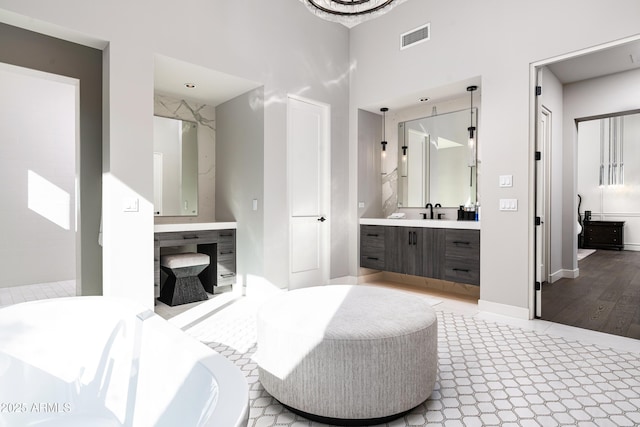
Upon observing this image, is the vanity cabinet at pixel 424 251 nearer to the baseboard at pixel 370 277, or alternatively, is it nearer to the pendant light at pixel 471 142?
the baseboard at pixel 370 277

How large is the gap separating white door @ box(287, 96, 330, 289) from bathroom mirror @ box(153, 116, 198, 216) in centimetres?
130

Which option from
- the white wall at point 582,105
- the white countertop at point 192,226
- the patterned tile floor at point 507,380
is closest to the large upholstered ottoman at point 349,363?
the patterned tile floor at point 507,380

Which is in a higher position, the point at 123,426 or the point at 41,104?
the point at 41,104

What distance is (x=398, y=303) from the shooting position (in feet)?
6.90

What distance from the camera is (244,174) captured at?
165 inches

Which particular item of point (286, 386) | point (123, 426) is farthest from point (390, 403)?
point (123, 426)

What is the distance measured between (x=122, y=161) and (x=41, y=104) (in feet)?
9.47

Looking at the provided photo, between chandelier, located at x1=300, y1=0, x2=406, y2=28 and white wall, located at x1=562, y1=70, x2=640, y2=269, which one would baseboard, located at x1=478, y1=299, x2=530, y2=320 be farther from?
chandelier, located at x1=300, y1=0, x2=406, y2=28

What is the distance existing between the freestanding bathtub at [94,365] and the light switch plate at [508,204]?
119 inches

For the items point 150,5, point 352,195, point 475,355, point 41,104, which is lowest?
point 475,355

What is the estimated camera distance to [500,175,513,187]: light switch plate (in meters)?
3.29

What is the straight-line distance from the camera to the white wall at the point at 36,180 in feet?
14.5

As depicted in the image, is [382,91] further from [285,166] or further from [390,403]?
[390,403]

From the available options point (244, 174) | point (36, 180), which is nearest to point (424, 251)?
point (244, 174)
